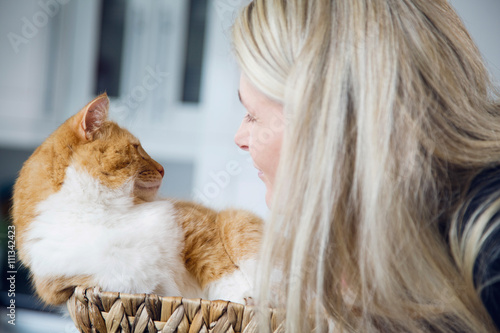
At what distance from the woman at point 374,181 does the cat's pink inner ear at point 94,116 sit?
12.1 inches

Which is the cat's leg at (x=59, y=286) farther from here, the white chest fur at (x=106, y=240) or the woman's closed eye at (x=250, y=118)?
the woman's closed eye at (x=250, y=118)

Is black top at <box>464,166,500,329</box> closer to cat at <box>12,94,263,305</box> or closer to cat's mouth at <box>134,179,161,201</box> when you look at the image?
cat at <box>12,94,263,305</box>

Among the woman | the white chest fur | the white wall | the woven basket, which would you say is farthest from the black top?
the white wall

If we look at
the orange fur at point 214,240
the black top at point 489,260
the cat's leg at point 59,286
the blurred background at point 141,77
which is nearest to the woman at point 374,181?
the black top at point 489,260

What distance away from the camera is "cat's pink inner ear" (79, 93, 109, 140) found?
81cm

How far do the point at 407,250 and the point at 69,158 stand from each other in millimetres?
577

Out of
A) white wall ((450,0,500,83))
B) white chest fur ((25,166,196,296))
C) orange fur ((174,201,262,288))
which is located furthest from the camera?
white wall ((450,0,500,83))

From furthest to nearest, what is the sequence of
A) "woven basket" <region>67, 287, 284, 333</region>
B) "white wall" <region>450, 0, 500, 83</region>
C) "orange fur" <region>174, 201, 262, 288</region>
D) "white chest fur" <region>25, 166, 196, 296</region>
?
1. "white wall" <region>450, 0, 500, 83</region>
2. "orange fur" <region>174, 201, 262, 288</region>
3. "white chest fur" <region>25, 166, 196, 296</region>
4. "woven basket" <region>67, 287, 284, 333</region>

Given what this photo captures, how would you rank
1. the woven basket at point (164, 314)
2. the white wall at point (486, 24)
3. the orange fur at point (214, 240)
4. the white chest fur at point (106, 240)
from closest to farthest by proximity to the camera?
1. the woven basket at point (164, 314)
2. the white chest fur at point (106, 240)
3. the orange fur at point (214, 240)
4. the white wall at point (486, 24)

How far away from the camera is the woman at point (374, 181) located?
2.06 feet

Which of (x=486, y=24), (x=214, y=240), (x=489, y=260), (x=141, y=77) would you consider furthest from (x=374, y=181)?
(x=141, y=77)

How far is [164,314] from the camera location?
22.9 inches

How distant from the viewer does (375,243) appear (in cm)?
63

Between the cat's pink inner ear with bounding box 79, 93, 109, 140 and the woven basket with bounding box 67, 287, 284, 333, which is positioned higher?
the cat's pink inner ear with bounding box 79, 93, 109, 140
